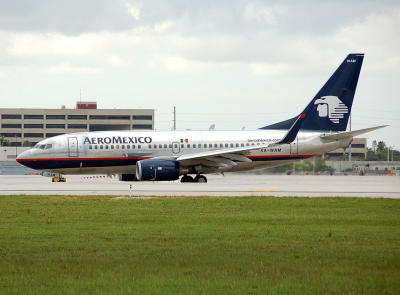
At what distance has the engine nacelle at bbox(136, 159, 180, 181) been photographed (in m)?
41.5

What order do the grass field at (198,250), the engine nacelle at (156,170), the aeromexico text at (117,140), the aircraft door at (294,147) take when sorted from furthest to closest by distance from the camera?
the aircraft door at (294,147) → the aeromexico text at (117,140) → the engine nacelle at (156,170) → the grass field at (198,250)

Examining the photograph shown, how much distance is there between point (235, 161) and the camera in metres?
45.3

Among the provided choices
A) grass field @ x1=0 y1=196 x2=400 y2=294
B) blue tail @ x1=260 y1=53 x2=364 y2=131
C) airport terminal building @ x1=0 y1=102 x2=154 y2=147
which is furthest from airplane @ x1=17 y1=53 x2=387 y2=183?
airport terminal building @ x1=0 y1=102 x2=154 y2=147

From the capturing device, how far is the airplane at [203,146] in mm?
43531

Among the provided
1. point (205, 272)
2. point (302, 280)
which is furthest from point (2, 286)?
point (302, 280)

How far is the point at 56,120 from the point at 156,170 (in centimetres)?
14429

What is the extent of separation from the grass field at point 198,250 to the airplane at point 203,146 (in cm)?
1961

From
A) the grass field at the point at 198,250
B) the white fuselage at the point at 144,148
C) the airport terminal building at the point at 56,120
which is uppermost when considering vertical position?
the airport terminal building at the point at 56,120

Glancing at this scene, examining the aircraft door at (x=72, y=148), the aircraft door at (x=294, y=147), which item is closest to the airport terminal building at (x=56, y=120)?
the aircraft door at (x=294, y=147)

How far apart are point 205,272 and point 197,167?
32786 millimetres

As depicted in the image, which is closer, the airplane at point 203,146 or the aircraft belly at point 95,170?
the airplane at point 203,146

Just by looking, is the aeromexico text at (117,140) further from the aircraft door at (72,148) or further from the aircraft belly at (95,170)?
the aircraft belly at (95,170)

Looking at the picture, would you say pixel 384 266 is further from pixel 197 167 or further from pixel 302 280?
pixel 197 167

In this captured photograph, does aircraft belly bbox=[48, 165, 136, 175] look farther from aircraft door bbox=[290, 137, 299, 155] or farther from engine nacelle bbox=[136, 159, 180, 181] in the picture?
aircraft door bbox=[290, 137, 299, 155]
